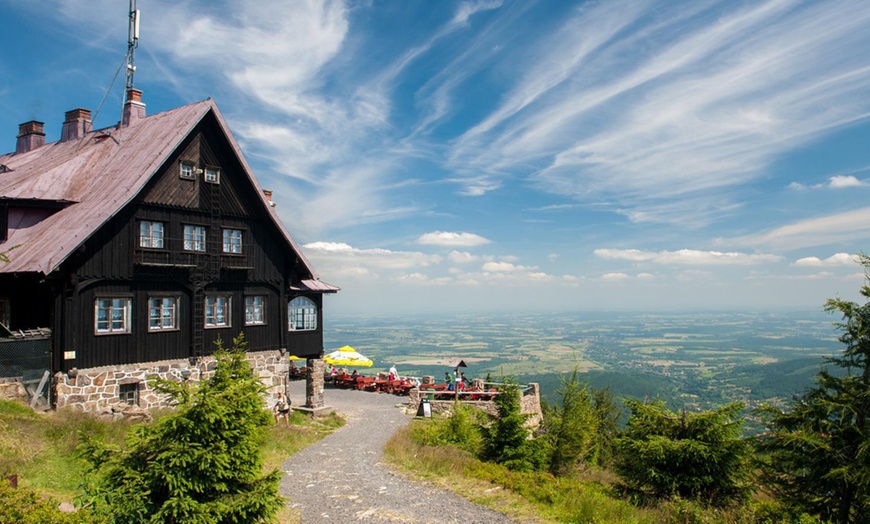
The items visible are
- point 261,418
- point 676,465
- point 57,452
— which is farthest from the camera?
point 57,452

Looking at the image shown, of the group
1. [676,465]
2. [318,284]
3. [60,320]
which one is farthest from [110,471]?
[318,284]

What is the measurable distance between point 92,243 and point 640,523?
17788 mm

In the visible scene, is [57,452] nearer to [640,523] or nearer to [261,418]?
[261,418]

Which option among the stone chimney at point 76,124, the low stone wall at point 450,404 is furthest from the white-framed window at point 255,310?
the stone chimney at point 76,124

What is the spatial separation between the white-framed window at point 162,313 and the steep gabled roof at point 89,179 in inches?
142

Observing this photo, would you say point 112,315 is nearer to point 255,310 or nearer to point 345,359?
point 255,310

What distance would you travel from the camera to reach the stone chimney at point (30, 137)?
28.3 m

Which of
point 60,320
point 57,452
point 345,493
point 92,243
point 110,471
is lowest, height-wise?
point 345,493

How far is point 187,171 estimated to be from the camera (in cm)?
2197

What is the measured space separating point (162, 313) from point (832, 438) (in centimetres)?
2011

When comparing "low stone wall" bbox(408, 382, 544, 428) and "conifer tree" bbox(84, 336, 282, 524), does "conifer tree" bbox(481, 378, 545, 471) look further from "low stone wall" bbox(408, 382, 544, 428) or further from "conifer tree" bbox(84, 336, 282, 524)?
"conifer tree" bbox(84, 336, 282, 524)

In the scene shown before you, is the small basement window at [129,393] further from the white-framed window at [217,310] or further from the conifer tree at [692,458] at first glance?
the conifer tree at [692,458]

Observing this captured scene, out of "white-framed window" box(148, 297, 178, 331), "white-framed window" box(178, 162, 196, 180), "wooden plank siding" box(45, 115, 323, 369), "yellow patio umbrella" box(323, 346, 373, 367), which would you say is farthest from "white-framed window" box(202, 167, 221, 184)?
"yellow patio umbrella" box(323, 346, 373, 367)

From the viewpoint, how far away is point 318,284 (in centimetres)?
2769
